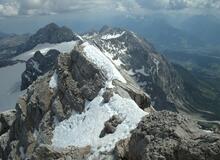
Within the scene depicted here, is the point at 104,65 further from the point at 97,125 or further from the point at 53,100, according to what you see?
the point at 97,125

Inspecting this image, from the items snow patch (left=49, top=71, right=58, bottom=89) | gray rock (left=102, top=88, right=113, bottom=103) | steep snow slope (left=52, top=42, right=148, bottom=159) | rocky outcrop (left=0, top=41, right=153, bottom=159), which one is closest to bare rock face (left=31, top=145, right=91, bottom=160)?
steep snow slope (left=52, top=42, right=148, bottom=159)

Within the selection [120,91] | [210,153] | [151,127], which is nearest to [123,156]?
[151,127]

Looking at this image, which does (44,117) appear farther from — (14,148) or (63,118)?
(14,148)

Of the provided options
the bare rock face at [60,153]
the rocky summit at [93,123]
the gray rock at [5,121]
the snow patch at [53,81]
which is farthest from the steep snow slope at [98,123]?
the gray rock at [5,121]

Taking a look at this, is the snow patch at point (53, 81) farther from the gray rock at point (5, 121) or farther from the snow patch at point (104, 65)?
the gray rock at point (5, 121)

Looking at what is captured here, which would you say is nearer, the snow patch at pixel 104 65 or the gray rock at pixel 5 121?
the snow patch at pixel 104 65

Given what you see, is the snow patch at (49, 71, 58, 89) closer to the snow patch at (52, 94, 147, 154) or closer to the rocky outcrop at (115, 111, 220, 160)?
the snow patch at (52, 94, 147, 154)

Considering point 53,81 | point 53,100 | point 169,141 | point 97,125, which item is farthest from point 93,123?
point 53,81
